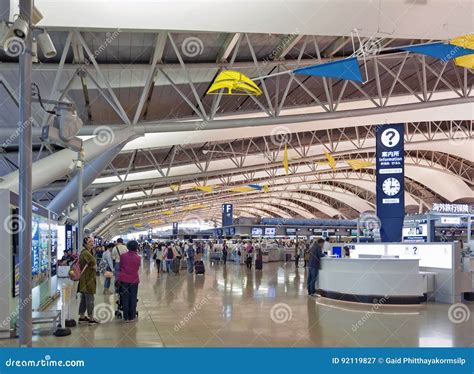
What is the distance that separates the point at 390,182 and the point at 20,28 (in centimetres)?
1272

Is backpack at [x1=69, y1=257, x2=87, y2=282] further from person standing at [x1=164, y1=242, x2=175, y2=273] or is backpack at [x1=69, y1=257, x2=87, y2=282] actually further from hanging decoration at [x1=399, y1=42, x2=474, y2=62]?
person standing at [x1=164, y1=242, x2=175, y2=273]

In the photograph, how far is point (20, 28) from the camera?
19.3ft

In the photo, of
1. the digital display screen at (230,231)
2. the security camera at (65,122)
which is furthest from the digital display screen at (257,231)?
the security camera at (65,122)

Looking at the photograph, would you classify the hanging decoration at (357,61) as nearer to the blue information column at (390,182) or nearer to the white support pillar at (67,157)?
the white support pillar at (67,157)

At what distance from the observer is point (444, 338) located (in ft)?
28.5

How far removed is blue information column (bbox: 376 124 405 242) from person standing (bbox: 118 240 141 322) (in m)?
8.70

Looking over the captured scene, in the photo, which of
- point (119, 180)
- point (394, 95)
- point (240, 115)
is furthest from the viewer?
point (119, 180)

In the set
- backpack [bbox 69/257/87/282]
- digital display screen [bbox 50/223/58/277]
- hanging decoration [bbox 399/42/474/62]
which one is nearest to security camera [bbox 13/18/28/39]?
backpack [bbox 69/257/87/282]

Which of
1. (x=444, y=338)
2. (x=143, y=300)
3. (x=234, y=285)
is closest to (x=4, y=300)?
(x=143, y=300)

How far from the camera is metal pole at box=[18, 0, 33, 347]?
579cm
